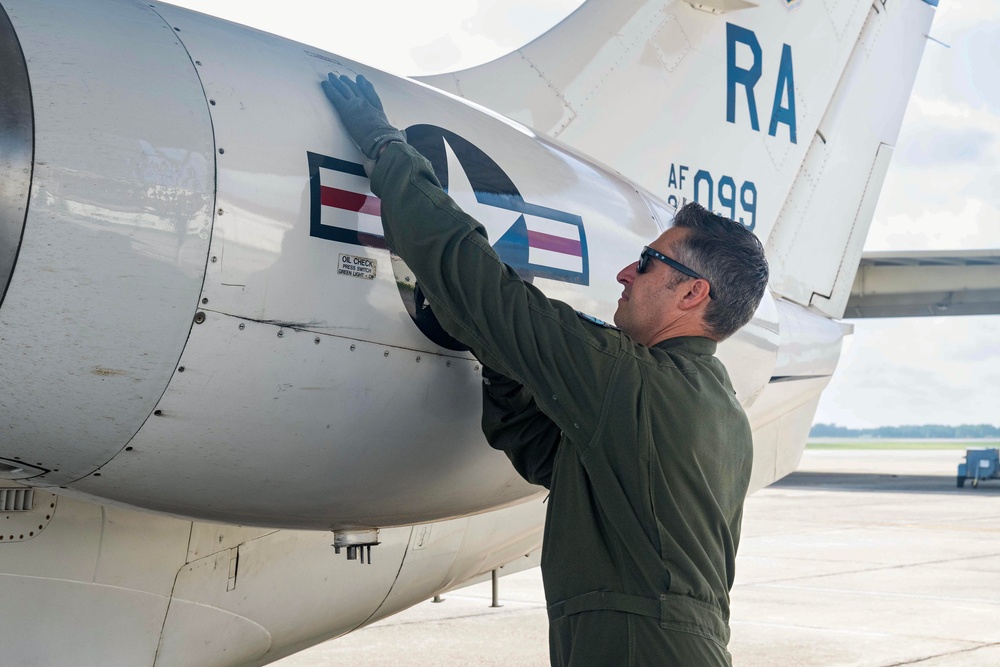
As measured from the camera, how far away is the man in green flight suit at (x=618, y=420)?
2135 millimetres

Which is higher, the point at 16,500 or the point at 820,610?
the point at 16,500

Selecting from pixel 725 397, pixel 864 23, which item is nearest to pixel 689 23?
pixel 864 23

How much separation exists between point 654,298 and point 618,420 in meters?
0.45

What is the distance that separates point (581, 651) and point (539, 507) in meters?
1.87

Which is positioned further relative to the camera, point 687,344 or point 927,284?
point 927,284

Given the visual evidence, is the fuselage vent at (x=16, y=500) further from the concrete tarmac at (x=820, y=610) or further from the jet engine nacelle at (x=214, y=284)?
the concrete tarmac at (x=820, y=610)

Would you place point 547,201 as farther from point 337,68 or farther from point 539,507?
point 539,507

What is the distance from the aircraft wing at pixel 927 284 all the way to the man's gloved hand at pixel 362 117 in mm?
18039

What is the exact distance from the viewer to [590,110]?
185 inches

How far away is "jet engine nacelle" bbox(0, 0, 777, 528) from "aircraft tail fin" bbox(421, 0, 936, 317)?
1995 mm

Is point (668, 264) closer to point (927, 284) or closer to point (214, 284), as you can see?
point (214, 284)

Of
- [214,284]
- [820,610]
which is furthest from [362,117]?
[820,610]

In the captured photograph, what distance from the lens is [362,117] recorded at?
8.18 feet

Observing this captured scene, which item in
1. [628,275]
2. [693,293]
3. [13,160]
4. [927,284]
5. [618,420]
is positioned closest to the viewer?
→ [13,160]
